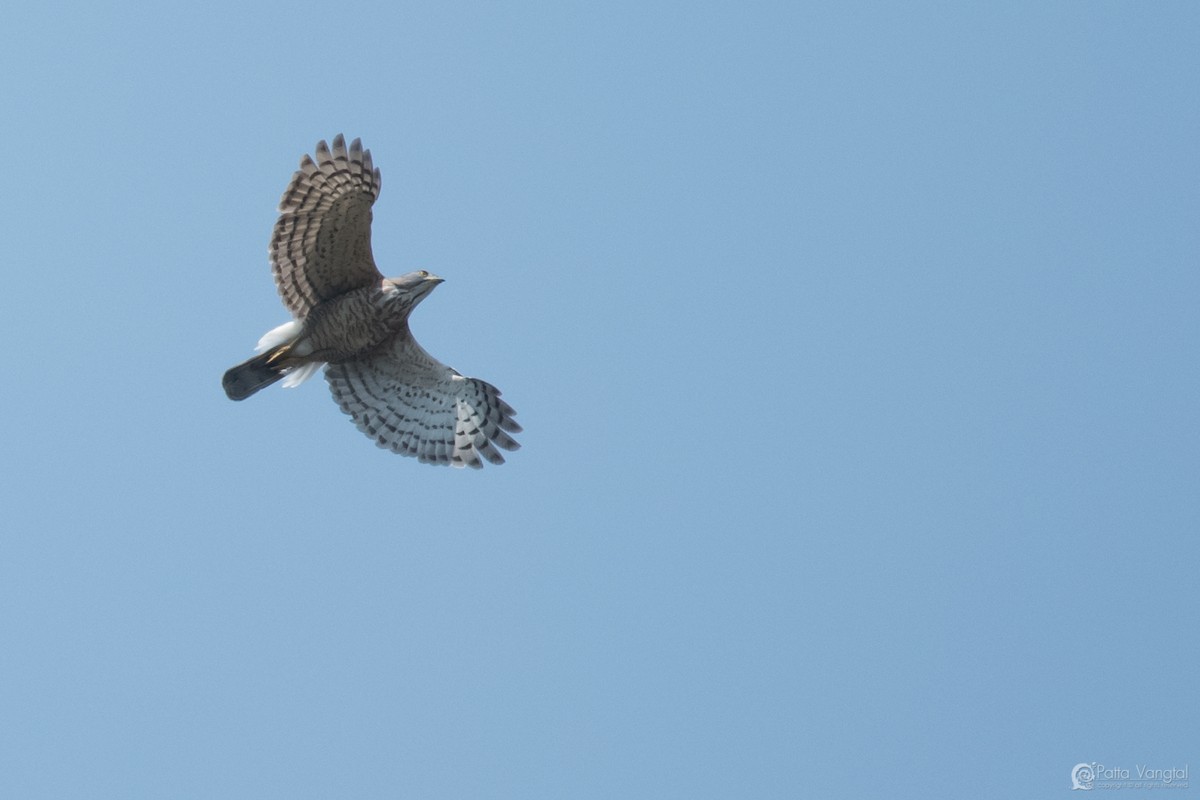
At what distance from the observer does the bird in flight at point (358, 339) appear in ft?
43.4

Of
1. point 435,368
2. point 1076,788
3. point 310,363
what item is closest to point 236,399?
point 310,363

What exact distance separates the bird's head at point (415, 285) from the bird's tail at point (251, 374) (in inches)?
44.5

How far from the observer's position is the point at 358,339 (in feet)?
45.7

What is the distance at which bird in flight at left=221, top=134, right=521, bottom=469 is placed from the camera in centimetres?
1323

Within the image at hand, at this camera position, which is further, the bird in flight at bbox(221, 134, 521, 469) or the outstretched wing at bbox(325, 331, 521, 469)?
the outstretched wing at bbox(325, 331, 521, 469)

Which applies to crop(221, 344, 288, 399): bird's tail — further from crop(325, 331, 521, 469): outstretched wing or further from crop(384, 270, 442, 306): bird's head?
crop(384, 270, 442, 306): bird's head

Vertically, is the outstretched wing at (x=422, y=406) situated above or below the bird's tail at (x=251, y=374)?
above

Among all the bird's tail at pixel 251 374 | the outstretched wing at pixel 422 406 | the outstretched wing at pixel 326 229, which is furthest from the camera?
the outstretched wing at pixel 422 406

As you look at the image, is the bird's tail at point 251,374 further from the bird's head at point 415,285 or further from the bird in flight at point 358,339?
the bird's head at point 415,285

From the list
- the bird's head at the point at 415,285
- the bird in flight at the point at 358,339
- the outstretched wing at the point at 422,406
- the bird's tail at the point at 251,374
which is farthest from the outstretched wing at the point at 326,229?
the outstretched wing at the point at 422,406

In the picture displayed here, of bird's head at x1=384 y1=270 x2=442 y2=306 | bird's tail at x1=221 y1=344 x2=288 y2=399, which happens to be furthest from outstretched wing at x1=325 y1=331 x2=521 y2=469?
bird's tail at x1=221 y1=344 x2=288 y2=399

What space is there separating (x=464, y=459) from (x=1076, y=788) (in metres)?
6.76

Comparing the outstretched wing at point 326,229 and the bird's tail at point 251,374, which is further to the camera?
the bird's tail at point 251,374

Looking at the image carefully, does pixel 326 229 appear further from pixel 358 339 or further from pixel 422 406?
pixel 422 406
